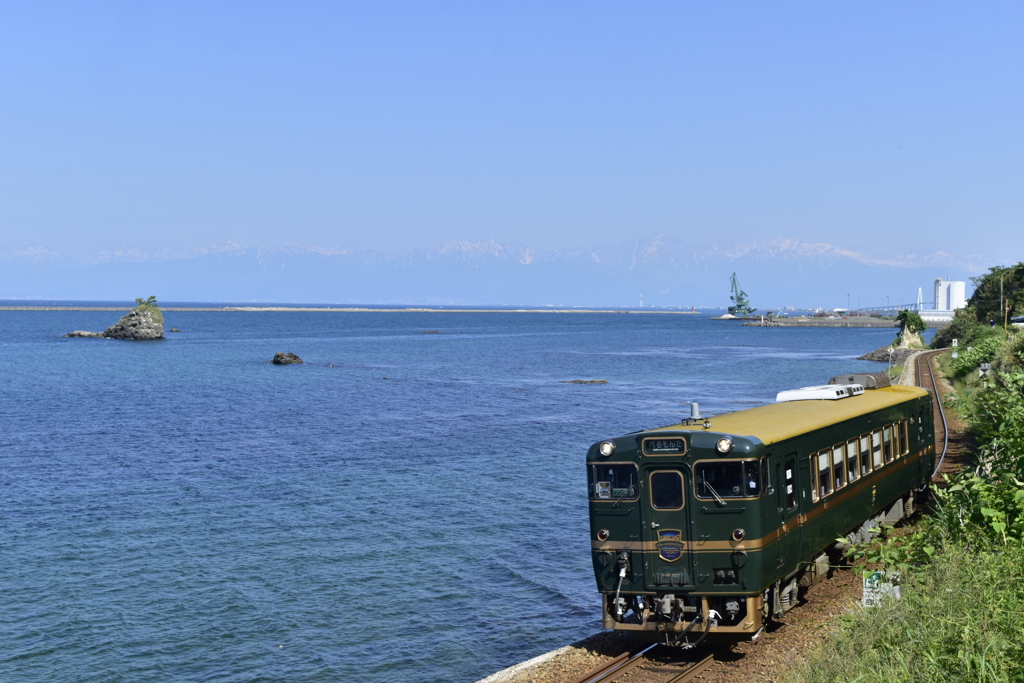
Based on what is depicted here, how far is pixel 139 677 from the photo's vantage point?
60.2 ft

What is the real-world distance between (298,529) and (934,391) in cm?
3921

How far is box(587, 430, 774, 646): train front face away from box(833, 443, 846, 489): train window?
3.47 m

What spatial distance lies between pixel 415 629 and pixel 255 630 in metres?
3.59

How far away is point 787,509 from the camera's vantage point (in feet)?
49.1

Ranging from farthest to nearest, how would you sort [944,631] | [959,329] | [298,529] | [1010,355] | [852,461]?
[959,329]
[1010,355]
[298,529]
[852,461]
[944,631]

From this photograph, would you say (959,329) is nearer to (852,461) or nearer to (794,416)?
(852,461)

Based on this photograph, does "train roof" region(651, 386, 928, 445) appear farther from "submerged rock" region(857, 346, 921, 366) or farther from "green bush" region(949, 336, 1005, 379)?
"submerged rock" region(857, 346, 921, 366)

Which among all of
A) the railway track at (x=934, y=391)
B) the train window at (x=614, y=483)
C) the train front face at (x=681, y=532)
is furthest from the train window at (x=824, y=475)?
the railway track at (x=934, y=391)

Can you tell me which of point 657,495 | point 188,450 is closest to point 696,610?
point 657,495

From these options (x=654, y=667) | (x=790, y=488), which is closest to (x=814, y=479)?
(x=790, y=488)

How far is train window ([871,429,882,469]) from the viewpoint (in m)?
19.4

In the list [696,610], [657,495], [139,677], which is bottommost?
[139,677]

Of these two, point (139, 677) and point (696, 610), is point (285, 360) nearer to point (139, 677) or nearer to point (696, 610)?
point (139, 677)

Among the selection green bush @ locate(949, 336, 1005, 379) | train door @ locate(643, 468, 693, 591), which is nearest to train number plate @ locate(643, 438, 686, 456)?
train door @ locate(643, 468, 693, 591)
